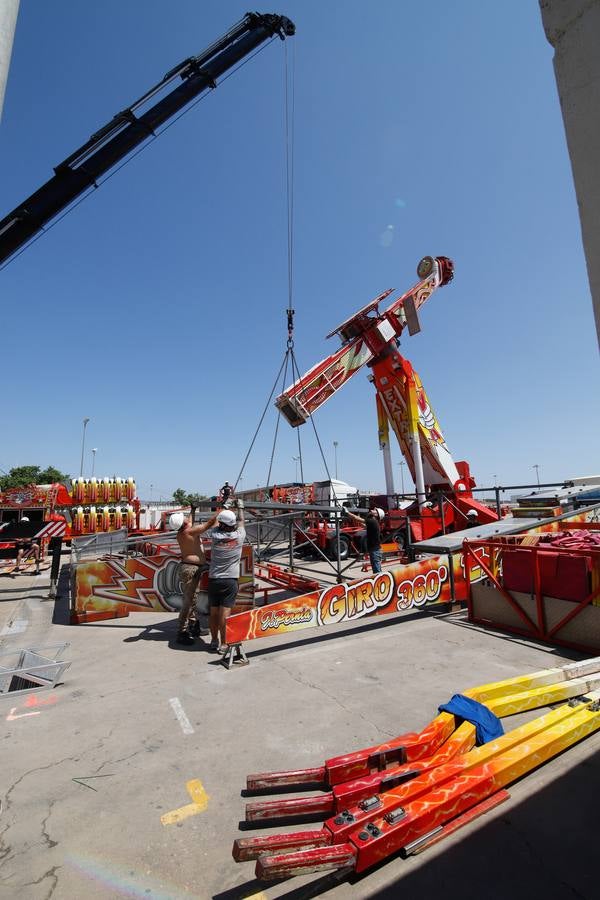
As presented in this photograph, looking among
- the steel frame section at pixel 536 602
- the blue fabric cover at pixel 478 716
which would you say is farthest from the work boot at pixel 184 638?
the steel frame section at pixel 536 602

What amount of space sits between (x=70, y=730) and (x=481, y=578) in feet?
18.9

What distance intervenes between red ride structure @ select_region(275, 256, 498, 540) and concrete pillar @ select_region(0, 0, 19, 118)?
10403 mm

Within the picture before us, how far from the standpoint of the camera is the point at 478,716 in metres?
2.91

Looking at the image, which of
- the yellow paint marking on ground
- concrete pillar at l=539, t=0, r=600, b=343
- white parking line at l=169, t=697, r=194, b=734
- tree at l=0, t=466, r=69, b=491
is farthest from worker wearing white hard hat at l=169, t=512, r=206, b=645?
tree at l=0, t=466, r=69, b=491

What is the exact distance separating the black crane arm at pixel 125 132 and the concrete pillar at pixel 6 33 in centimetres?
702

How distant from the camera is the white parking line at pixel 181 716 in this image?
3396 millimetres

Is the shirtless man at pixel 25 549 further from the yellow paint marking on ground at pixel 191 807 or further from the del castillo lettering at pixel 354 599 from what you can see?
the yellow paint marking on ground at pixel 191 807

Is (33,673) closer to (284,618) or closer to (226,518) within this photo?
(226,518)

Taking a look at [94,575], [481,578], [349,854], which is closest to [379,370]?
[481,578]

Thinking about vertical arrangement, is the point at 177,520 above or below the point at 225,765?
above

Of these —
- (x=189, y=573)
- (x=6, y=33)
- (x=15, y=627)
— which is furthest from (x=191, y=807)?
(x=15, y=627)

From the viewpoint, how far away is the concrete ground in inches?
77.3

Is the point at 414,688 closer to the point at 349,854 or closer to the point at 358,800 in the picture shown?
the point at 358,800

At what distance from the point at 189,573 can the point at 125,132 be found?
8.86 m
